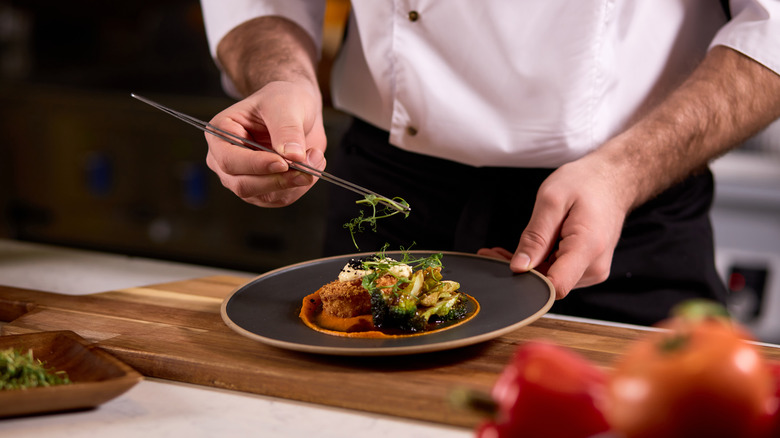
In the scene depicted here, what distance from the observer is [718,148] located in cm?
147

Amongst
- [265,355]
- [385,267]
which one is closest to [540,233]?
[385,267]

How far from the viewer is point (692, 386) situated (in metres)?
0.46

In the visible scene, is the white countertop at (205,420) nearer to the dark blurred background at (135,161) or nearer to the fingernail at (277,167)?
the fingernail at (277,167)

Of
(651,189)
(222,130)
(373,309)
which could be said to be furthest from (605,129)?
(222,130)

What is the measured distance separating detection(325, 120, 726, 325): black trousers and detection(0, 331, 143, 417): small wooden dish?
0.71 metres

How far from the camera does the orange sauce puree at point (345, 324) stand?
1082mm

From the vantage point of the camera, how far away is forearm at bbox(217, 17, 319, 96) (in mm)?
1550

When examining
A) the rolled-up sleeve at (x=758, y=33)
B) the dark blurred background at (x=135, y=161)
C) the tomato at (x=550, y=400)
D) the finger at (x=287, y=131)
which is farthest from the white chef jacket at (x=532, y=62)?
the dark blurred background at (x=135, y=161)

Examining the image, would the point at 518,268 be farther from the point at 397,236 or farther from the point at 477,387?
the point at 397,236

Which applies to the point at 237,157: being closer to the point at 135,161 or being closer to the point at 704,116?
the point at 704,116

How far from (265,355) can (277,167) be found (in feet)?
1.00

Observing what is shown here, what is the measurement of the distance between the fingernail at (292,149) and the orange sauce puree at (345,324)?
256 millimetres

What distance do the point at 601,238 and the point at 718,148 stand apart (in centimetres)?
46

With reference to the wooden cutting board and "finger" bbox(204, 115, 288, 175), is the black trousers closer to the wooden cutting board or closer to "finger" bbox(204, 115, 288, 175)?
the wooden cutting board
